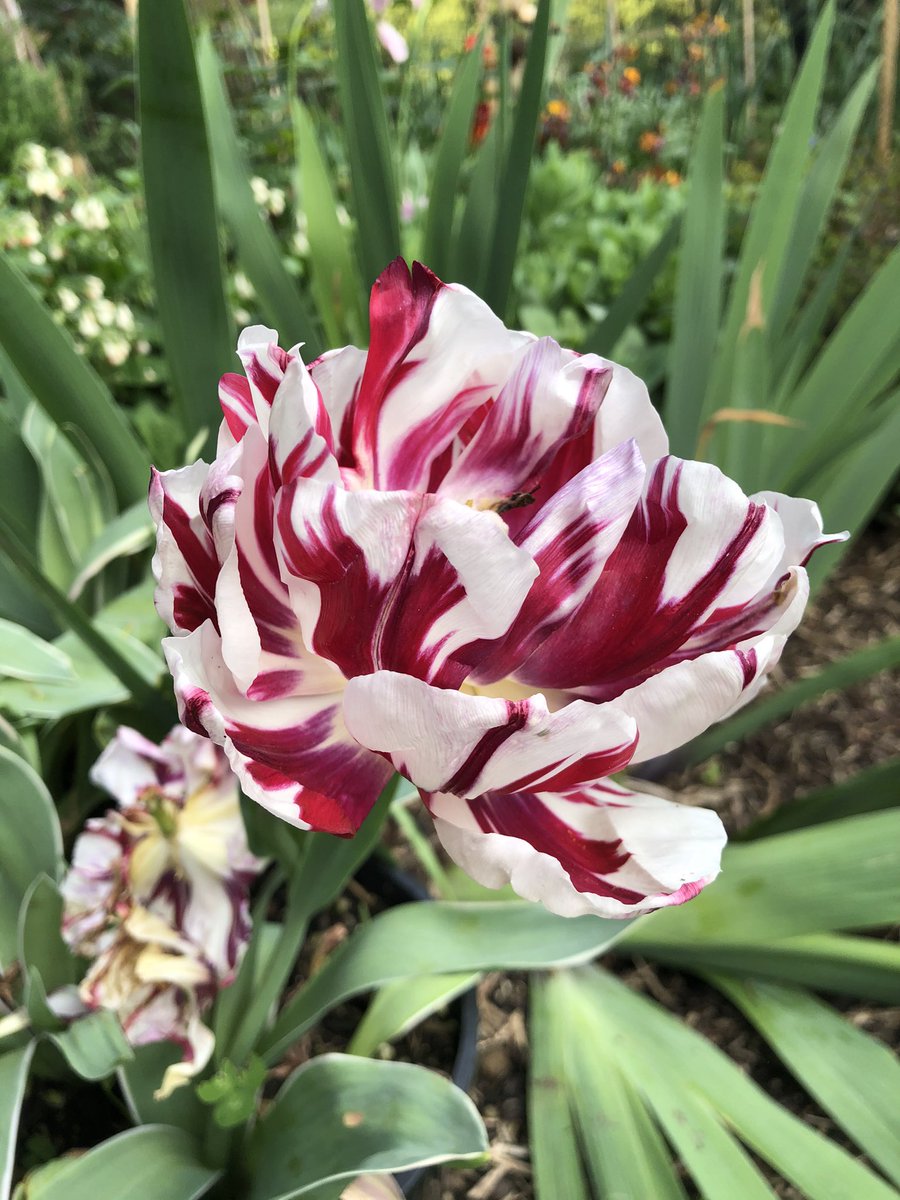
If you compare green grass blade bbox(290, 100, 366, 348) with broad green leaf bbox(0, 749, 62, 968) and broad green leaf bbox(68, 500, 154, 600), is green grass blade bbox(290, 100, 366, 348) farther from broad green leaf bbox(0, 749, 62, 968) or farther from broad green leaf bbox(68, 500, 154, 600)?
broad green leaf bbox(0, 749, 62, 968)

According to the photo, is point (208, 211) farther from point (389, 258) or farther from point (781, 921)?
point (781, 921)

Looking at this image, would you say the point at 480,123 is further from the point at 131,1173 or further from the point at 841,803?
the point at 131,1173

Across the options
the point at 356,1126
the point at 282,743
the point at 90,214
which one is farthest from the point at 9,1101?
the point at 90,214

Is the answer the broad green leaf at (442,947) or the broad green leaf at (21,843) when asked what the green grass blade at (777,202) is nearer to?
the broad green leaf at (442,947)

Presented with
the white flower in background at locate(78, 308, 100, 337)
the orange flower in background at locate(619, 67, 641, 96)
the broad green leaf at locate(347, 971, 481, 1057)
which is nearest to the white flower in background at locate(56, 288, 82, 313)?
the white flower in background at locate(78, 308, 100, 337)

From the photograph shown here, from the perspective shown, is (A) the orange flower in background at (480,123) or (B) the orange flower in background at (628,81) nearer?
(A) the orange flower in background at (480,123)

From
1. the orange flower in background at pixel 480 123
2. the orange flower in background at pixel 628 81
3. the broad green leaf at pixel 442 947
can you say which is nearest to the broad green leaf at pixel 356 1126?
the broad green leaf at pixel 442 947
